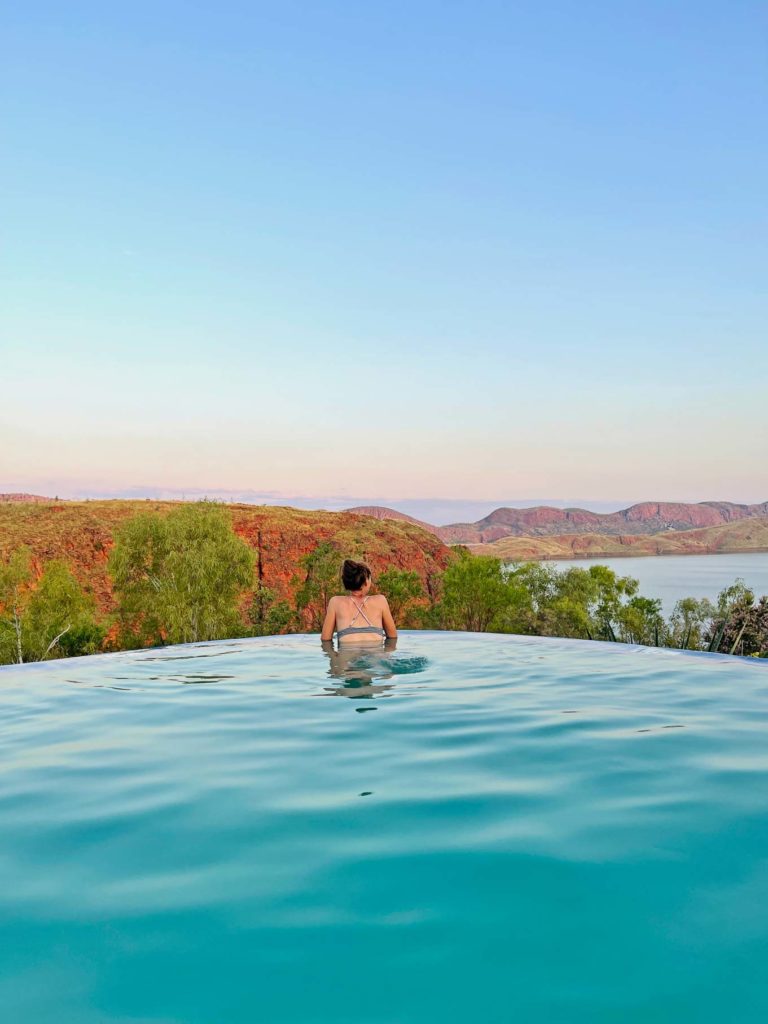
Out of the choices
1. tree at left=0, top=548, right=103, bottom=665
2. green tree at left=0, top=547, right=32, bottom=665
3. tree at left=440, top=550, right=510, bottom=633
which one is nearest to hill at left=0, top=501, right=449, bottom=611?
tree at left=0, top=548, right=103, bottom=665

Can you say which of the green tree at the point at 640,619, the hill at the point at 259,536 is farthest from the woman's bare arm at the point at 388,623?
the hill at the point at 259,536

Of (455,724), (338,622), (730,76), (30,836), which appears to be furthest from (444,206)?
(30,836)

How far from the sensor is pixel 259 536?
72.7 metres

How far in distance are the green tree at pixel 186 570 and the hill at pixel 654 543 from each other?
68.4 meters

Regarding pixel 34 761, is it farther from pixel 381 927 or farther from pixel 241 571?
pixel 241 571

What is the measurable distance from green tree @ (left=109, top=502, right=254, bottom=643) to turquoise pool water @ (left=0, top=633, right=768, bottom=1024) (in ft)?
103

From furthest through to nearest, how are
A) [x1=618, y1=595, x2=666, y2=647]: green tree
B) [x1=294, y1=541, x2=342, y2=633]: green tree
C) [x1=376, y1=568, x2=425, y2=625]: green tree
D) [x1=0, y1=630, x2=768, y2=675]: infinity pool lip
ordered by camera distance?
[x1=294, y1=541, x2=342, y2=633]: green tree → [x1=376, y1=568, x2=425, y2=625]: green tree → [x1=618, y1=595, x2=666, y2=647]: green tree → [x1=0, y1=630, x2=768, y2=675]: infinity pool lip

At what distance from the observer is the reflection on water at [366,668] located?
276 inches

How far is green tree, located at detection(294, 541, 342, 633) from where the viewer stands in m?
50.7

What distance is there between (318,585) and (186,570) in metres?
16.7

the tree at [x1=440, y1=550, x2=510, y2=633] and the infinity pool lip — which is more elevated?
the infinity pool lip

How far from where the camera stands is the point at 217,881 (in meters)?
2.94

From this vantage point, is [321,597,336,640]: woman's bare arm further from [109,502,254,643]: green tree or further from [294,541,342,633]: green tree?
[294,541,342,633]: green tree

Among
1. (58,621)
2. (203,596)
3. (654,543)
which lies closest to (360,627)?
(203,596)
